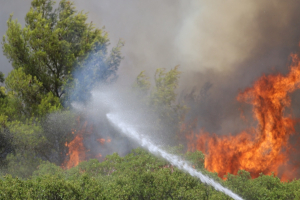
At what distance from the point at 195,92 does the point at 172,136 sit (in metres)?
7.96

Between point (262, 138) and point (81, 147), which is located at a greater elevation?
point (262, 138)

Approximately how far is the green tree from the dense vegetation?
0.32 ft

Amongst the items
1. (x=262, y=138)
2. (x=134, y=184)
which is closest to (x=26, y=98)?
(x=134, y=184)

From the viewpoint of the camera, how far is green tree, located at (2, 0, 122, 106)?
1206 inches

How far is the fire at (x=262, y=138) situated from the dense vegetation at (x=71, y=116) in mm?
6245

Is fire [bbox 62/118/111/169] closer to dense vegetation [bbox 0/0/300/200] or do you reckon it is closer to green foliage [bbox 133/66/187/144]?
dense vegetation [bbox 0/0/300/200]

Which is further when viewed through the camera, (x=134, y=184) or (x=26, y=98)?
(x=26, y=98)

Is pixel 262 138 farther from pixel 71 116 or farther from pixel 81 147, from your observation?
pixel 71 116

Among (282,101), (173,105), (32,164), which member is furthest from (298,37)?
(32,164)

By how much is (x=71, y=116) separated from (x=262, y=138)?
24.9 m

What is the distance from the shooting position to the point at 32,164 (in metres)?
28.3

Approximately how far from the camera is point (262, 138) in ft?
131

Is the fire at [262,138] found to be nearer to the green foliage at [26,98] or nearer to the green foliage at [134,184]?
the green foliage at [134,184]

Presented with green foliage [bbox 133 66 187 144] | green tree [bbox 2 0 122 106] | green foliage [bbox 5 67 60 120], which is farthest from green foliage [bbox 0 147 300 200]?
green foliage [bbox 133 66 187 144]
